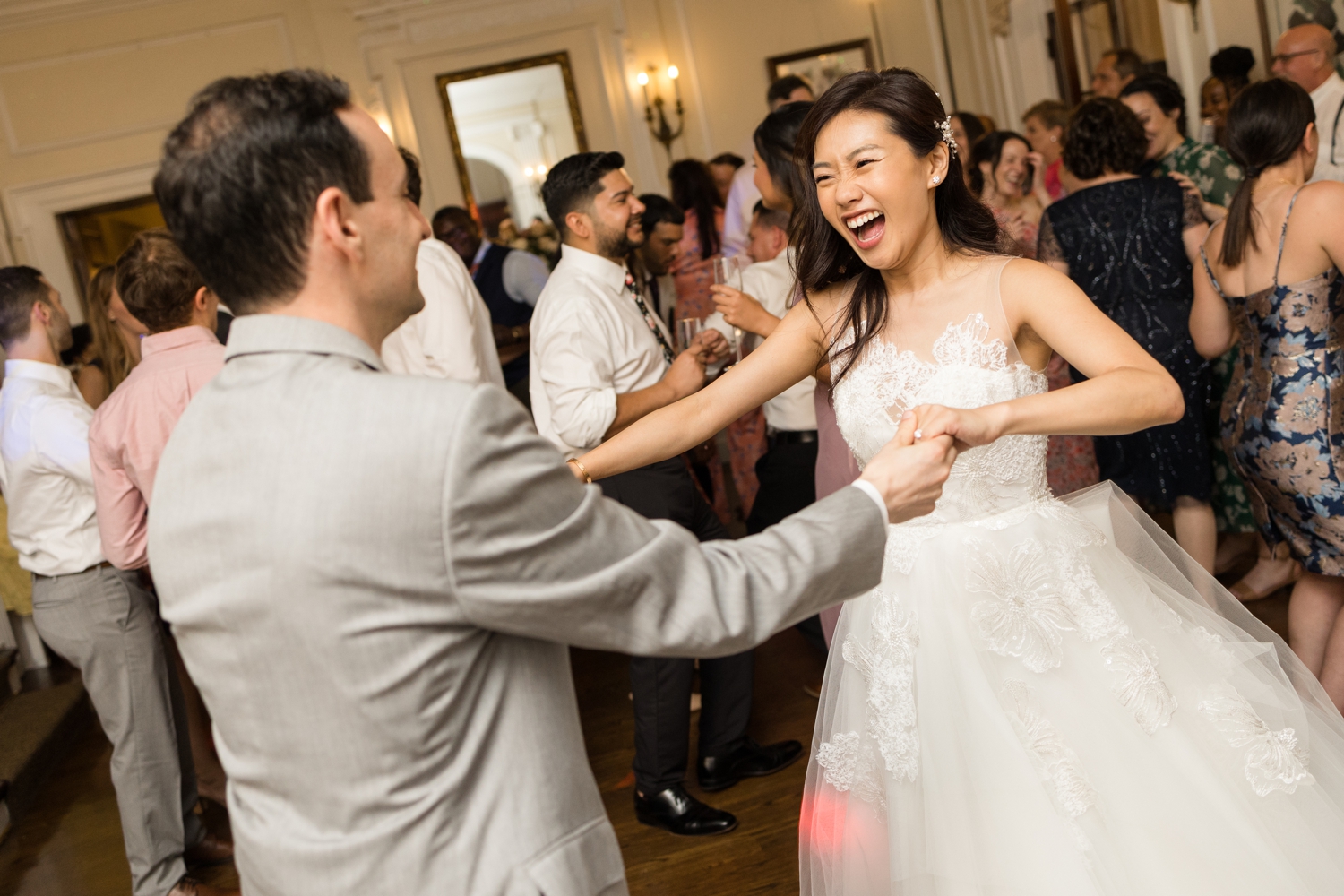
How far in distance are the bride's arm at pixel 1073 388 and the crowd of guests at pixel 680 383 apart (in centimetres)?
76

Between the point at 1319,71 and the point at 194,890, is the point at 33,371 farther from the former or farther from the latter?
the point at 1319,71

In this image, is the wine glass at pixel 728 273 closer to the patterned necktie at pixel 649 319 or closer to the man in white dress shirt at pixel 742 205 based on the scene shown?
the patterned necktie at pixel 649 319

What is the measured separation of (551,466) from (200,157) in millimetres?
416

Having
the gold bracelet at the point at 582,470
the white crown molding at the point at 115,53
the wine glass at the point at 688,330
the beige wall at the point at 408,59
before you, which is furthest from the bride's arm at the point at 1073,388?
the white crown molding at the point at 115,53

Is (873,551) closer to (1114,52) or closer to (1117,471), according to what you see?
(1117,471)

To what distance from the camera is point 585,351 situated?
2.71m

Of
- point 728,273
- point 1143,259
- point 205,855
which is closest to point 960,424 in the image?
point 728,273

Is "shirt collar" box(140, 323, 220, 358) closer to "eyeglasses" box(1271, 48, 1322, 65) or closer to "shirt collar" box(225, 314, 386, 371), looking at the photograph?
"shirt collar" box(225, 314, 386, 371)

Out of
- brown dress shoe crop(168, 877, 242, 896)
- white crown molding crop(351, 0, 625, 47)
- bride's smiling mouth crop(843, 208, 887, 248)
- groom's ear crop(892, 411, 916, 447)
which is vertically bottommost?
brown dress shoe crop(168, 877, 242, 896)

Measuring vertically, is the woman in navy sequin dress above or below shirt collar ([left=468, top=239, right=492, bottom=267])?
below

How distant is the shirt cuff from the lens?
1129 millimetres

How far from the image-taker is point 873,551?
110cm

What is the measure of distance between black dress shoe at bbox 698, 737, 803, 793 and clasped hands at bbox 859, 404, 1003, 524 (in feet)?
5.99

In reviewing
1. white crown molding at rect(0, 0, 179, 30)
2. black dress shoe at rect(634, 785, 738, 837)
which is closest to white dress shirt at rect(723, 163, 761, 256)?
black dress shoe at rect(634, 785, 738, 837)
